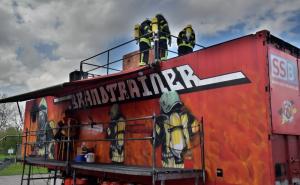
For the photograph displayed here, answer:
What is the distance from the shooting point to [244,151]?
596cm

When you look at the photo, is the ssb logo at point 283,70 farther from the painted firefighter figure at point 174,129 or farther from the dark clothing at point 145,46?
the dark clothing at point 145,46

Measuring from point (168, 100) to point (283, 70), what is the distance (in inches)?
100

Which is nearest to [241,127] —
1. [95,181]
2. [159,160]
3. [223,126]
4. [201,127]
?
[223,126]

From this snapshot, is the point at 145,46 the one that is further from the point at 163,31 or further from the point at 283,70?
the point at 283,70

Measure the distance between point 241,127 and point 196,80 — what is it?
57.1 inches

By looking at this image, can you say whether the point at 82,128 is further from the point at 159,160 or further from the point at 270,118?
the point at 270,118

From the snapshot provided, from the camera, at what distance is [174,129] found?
732cm

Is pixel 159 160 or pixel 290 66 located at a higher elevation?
pixel 290 66

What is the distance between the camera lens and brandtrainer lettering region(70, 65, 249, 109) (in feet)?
21.5

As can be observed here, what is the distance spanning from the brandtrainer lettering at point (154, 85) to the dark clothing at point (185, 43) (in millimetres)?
2178

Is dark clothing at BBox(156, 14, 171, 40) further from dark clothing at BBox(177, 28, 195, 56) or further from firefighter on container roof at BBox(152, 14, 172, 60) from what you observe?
dark clothing at BBox(177, 28, 195, 56)

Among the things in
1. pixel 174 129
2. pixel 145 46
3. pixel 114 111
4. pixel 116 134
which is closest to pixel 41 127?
pixel 114 111

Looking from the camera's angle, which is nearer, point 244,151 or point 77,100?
point 244,151

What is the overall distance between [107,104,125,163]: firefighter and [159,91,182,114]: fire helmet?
5.04ft
